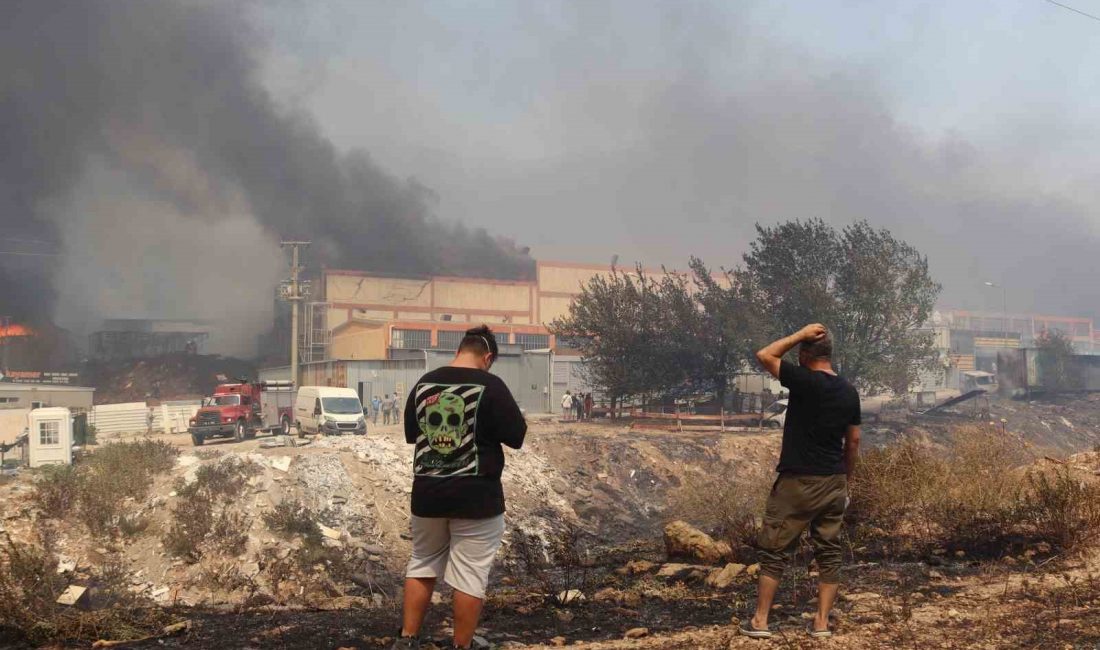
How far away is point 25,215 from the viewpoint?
52.6 metres

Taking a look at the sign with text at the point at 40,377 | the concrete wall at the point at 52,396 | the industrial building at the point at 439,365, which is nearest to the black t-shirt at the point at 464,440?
the industrial building at the point at 439,365

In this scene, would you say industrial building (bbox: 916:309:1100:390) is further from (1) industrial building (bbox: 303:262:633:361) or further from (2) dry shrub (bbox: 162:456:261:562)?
(2) dry shrub (bbox: 162:456:261:562)

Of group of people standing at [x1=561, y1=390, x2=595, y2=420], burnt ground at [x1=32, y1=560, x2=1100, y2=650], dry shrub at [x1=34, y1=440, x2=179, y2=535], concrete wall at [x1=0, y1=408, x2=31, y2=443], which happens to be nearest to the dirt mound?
group of people standing at [x1=561, y1=390, x2=595, y2=420]

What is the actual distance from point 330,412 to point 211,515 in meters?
13.4

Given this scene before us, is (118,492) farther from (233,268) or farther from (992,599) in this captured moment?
(233,268)

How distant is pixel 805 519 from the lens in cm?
436

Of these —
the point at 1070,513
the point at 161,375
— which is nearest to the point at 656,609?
the point at 1070,513

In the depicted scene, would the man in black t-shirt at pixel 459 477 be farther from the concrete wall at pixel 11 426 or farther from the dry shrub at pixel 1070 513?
the concrete wall at pixel 11 426

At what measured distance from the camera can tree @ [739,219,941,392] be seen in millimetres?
29438

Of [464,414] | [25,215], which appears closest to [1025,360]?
[464,414]

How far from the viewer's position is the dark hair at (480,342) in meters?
3.97

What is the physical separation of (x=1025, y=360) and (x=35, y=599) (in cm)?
4201

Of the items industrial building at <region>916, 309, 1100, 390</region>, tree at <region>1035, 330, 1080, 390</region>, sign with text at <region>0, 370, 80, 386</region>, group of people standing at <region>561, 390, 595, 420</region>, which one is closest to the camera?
group of people standing at <region>561, 390, 595, 420</region>

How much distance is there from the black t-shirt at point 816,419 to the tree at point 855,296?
25698 millimetres
